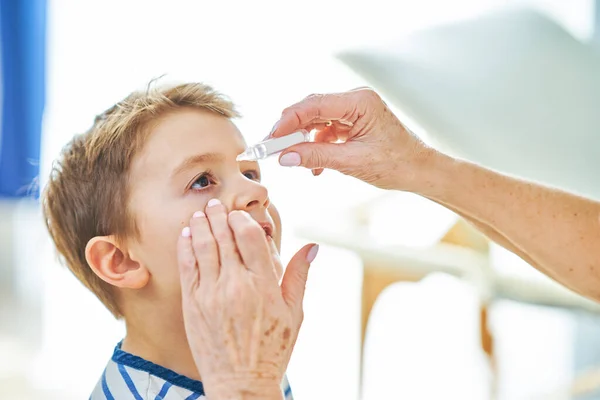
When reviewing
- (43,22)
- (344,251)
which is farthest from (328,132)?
(43,22)

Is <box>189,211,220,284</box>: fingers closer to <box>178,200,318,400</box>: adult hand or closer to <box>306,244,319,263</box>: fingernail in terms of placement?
<box>178,200,318,400</box>: adult hand

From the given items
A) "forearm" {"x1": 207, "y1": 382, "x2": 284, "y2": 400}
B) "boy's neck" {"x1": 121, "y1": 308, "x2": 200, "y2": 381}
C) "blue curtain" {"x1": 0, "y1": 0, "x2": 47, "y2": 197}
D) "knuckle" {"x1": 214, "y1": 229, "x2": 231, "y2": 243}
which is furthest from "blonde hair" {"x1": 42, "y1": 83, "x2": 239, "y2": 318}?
"blue curtain" {"x1": 0, "y1": 0, "x2": 47, "y2": 197}

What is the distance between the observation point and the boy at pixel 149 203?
109 cm

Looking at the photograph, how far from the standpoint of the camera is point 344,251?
250 cm

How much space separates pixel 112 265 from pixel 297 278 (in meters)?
0.32

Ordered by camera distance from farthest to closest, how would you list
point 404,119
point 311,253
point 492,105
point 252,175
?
point 492,105 < point 404,119 < point 252,175 < point 311,253

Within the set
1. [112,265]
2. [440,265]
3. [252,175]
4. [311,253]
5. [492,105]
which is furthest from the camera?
[492,105]

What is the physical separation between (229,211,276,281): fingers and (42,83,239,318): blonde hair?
236mm

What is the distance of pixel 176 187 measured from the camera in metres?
1.09

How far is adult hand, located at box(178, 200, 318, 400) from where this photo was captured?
0.92 m

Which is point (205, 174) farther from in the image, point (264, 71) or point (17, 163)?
point (17, 163)

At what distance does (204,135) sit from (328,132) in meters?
0.21

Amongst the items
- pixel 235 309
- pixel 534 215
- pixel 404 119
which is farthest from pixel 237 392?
pixel 404 119

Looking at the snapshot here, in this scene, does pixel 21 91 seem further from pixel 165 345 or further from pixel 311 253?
pixel 311 253
